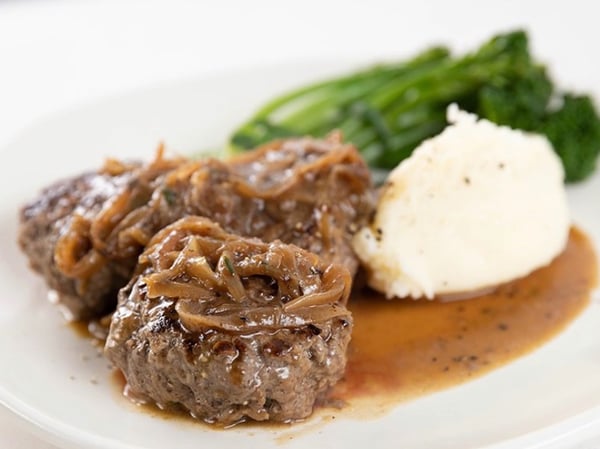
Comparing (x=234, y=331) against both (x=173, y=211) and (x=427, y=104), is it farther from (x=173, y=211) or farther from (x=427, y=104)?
(x=427, y=104)

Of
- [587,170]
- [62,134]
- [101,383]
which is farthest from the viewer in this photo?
[62,134]

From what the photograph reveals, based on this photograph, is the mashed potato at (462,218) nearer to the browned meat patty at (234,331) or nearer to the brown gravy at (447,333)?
Result: the brown gravy at (447,333)

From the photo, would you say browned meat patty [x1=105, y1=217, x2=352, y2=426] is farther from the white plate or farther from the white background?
the white background

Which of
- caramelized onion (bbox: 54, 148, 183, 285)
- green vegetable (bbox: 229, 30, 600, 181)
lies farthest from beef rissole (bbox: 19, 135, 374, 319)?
green vegetable (bbox: 229, 30, 600, 181)

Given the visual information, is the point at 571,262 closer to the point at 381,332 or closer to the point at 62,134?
the point at 381,332

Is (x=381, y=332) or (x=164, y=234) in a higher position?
(x=164, y=234)

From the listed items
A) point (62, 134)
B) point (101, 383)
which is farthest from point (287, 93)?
point (101, 383)
